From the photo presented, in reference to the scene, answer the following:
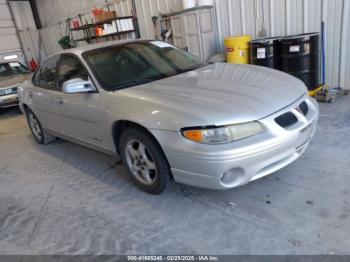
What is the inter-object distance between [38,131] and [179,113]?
3.21 m

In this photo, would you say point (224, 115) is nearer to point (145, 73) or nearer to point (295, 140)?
point (295, 140)

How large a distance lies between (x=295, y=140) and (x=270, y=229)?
0.68 meters

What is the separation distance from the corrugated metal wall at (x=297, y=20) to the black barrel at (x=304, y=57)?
13.8 inches

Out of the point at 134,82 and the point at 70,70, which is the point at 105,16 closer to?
the point at 70,70

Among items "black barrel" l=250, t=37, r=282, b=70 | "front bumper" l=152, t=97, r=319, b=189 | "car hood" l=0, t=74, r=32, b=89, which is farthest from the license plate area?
"car hood" l=0, t=74, r=32, b=89

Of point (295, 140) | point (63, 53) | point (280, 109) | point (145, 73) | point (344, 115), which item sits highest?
point (63, 53)

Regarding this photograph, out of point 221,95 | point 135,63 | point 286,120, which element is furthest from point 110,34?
point 286,120

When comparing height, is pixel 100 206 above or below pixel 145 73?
below

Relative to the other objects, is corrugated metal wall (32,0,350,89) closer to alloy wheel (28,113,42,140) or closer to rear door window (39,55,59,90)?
rear door window (39,55,59,90)

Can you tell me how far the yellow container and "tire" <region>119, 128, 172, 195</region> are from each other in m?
3.47

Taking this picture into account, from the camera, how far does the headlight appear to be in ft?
7.03

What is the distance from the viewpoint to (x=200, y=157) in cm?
217

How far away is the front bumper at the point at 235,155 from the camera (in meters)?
2.13

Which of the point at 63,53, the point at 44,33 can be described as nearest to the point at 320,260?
the point at 63,53
